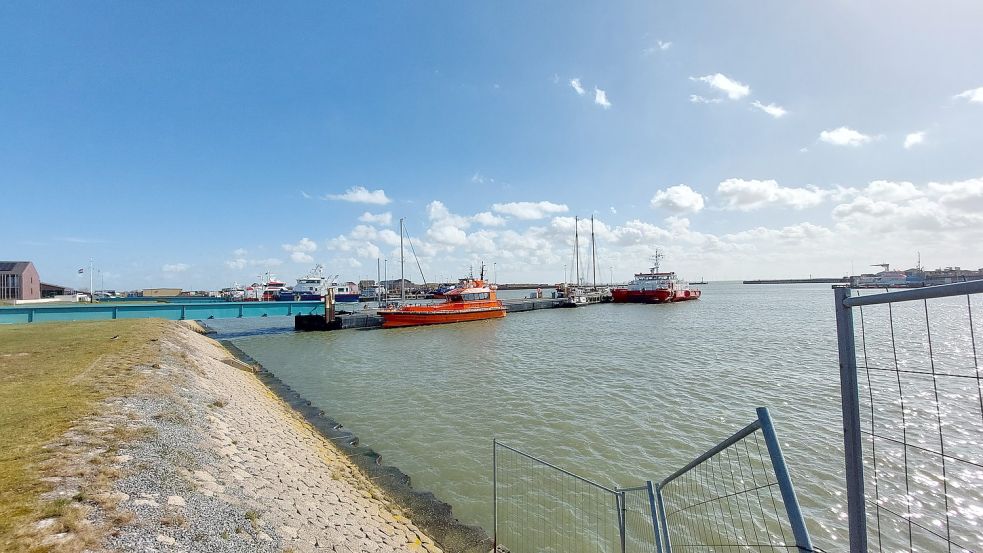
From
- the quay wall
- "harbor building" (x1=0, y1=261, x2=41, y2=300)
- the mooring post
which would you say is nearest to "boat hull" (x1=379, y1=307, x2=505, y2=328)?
the mooring post

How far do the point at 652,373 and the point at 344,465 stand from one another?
43.1ft

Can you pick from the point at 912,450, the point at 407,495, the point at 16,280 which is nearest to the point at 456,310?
the point at 407,495

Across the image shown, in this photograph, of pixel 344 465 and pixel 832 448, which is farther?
pixel 832 448

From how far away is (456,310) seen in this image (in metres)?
38.9

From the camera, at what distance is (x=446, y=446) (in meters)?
9.85

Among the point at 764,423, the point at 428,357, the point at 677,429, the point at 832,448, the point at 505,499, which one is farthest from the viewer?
the point at 428,357

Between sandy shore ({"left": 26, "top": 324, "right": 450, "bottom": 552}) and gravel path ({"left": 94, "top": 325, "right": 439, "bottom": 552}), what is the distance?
0.02 m

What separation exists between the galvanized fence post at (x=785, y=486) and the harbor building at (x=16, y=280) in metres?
85.6

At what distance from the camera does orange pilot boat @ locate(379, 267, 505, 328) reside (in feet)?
120

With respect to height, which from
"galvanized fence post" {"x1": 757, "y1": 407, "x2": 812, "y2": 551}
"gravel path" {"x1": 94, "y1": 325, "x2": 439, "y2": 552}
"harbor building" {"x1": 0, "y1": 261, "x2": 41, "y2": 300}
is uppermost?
"harbor building" {"x1": 0, "y1": 261, "x2": 41, "y2": 300}

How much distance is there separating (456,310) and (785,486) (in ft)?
120

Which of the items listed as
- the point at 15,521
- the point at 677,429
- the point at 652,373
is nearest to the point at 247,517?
the point at 15,521

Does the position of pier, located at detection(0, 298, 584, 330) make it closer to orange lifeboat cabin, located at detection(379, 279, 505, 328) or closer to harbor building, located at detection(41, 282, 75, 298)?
orange lifeboat cabin, located at detection(379, 279, 505, 328)

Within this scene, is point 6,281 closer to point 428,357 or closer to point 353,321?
point 353,321
